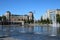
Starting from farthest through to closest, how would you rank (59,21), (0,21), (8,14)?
(8,14) < (0,21) < (59,21)

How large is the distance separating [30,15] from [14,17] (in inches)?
704

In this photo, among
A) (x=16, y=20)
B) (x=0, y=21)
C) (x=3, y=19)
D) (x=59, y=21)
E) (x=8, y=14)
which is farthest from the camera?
(x=8, y=14)

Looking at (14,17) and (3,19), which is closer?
(3,19)

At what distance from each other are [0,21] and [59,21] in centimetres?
4430

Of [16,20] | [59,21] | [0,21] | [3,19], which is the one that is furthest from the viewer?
[16,20]

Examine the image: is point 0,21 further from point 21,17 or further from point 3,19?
point 21,17

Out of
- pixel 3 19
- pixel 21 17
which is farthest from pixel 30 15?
pixel 3 19

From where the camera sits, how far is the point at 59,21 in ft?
334

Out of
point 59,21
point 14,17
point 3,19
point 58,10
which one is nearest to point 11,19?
point 14,17

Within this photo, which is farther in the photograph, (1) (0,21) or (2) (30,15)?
(2) (30,15)

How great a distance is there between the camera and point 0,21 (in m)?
128

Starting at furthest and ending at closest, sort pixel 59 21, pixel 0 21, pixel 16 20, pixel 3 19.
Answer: pixel 16 20
pixel 3 19
pixel 0 21
pixel 59 21

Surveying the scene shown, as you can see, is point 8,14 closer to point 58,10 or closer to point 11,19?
point 11,19

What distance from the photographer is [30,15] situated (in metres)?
164
